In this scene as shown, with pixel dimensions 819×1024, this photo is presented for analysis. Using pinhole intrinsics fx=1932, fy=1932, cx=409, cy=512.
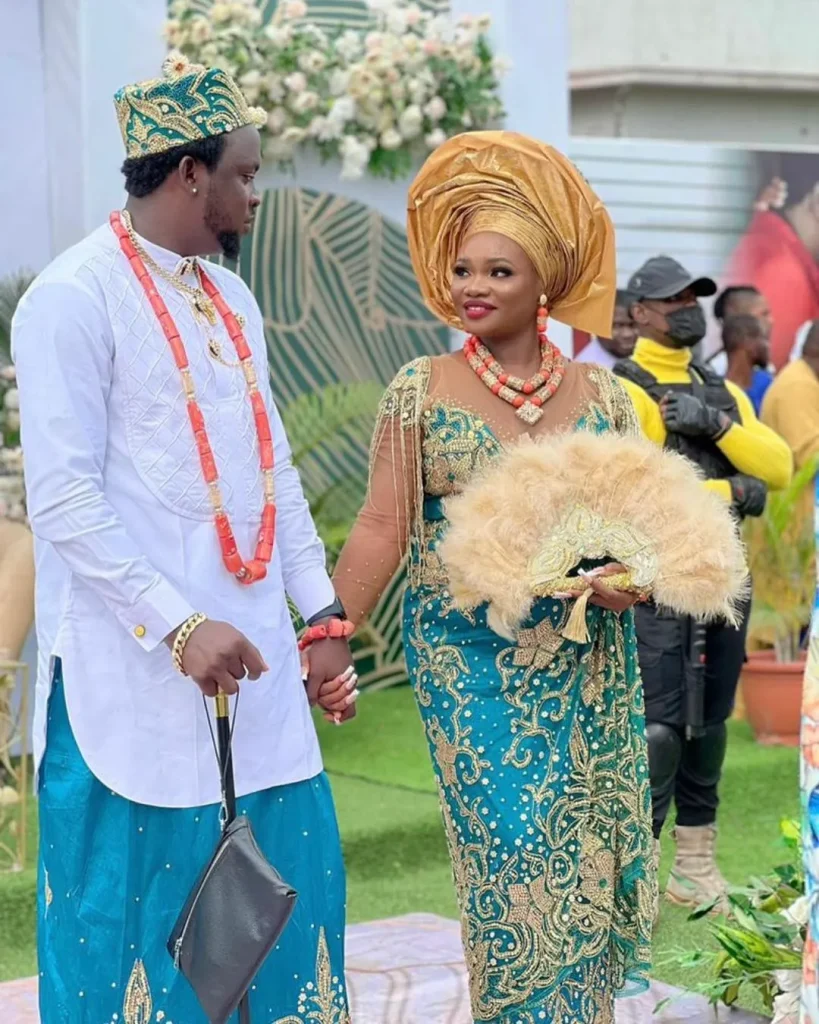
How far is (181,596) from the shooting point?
361cm

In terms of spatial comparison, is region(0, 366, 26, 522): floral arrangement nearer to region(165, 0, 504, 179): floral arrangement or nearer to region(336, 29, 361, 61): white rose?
region(165, 0, 504, 179): floral arrangement

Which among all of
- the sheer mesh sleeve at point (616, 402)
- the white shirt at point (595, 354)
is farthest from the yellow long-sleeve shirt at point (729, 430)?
the white shirt at point (595, 354)

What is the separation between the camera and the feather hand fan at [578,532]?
14.5 feet

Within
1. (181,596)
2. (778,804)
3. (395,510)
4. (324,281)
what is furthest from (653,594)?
(324,281)

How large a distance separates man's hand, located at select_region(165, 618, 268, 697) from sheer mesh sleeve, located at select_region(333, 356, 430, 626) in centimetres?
103

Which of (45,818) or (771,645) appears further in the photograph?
(771,645)

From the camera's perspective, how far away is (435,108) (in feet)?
30.4

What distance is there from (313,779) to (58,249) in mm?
5022

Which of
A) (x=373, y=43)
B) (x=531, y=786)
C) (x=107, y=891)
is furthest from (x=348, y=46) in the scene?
(x=107, y=891)

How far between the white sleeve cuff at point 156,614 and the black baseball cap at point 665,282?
3.38 metres

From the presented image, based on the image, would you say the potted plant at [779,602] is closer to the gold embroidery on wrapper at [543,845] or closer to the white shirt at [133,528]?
the gold embroidery on wrapper at [543,845]

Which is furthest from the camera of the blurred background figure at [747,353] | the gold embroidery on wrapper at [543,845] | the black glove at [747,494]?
the blurred background figure at [747,353]

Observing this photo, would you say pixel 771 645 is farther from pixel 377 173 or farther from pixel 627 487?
pixel 627 487

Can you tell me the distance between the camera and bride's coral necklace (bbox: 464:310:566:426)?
4668 mm
